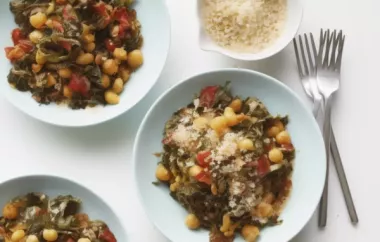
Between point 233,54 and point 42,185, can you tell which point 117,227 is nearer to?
point 42,185

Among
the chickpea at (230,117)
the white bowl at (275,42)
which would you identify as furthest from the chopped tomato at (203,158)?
the white bowl at (275,42)

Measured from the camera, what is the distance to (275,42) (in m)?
2.12

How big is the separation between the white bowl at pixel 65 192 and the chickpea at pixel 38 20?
49 cm

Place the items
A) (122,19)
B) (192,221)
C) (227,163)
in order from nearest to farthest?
(227,163) < (192,221) < (122,19)

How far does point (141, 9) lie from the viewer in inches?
85.3

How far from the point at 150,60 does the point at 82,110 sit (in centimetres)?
28

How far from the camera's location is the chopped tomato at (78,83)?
2076 mm

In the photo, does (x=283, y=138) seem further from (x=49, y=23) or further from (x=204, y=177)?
(x=49, y=23)

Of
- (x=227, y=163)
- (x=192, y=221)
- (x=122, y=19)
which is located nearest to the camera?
(x=227, y=163)

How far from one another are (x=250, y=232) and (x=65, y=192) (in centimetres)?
59

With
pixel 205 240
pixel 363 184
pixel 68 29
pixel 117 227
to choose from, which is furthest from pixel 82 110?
pixel 363 184

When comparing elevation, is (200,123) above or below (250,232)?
above

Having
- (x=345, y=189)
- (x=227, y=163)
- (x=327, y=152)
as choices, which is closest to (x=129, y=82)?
(x=227, y=163)

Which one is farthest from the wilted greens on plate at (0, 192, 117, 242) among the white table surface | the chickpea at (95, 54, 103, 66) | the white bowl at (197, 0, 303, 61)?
the white bowl at (197, 0, 303, 61)
